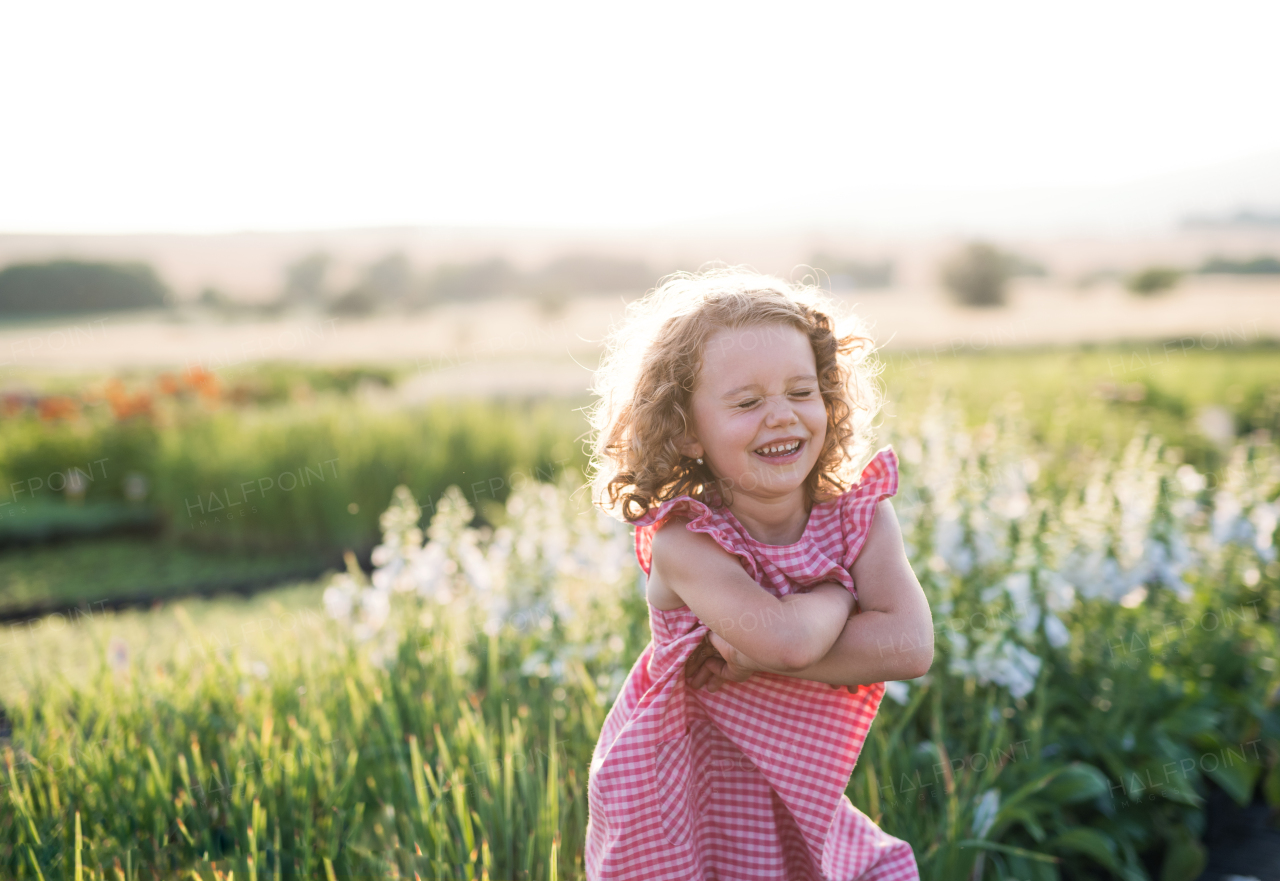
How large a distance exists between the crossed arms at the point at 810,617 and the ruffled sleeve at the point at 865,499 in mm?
20

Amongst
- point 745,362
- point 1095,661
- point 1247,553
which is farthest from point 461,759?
point 1247,553

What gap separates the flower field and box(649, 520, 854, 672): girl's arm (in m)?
0.71

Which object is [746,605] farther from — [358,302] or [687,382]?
[358,302]

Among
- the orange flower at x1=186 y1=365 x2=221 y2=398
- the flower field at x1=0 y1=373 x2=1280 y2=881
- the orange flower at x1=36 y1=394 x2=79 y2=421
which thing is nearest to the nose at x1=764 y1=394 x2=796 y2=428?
the flower field at x1=0 y1=373 x2=1280 y2=881

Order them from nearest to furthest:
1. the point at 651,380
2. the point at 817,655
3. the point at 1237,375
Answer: the point at 817,655 → the point at 651,380 → the point at 1237,375

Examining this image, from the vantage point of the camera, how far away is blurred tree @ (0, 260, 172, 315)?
18.4 metres

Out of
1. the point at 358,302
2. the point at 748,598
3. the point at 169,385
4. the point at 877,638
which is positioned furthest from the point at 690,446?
the point at 358,302

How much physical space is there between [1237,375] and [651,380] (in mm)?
11608

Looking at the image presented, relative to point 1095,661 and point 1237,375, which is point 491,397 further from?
point 1237,375

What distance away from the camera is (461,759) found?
2186 millimetres

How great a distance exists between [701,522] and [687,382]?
0.26 meters

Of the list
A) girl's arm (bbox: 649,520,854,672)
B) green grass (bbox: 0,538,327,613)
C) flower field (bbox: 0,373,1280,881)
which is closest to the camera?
girl's arm (bbox: 649,520,854,672)

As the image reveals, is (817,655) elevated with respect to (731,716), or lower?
elevated

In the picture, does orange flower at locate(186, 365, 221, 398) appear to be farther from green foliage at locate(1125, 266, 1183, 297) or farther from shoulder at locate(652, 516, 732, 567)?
green foliage at locate(1125, 266, 1183, 297)
